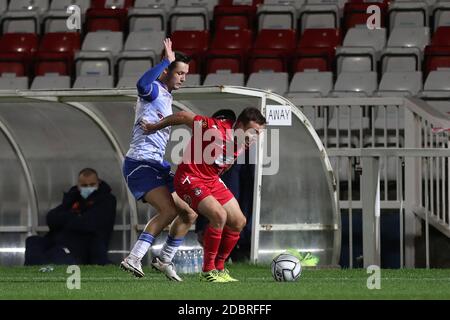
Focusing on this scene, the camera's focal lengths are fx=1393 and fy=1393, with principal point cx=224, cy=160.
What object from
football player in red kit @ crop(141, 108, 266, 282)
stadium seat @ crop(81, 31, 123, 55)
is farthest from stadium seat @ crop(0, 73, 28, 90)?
football player in red kit @ crop(141, 108, 266, 282)

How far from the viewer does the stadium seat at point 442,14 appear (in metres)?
20.5

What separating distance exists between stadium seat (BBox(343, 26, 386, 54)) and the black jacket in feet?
18.1

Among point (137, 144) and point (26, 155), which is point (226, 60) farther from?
point (137, 144)

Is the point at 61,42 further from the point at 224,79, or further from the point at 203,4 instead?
the point at 224,79

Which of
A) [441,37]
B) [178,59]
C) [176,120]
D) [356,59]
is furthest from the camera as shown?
[441,37]

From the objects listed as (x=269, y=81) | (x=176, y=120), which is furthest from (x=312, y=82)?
(x=176, y=120)

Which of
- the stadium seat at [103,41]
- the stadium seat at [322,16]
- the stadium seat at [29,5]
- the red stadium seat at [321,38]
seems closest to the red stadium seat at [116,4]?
the stadium seat at [29,5]

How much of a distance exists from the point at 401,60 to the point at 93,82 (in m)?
4.56

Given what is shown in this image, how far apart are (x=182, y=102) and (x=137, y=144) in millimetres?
3829

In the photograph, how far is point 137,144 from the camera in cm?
1244

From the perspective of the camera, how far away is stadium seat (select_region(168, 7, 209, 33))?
21781 mm

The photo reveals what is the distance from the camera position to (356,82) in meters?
19.3

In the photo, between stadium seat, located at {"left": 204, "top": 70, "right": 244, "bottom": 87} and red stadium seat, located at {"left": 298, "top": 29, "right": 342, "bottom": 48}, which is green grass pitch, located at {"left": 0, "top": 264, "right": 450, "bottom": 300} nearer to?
stadium seat, located at {"left": 204, "top": 70, "right": 244, "bottom": 87}
